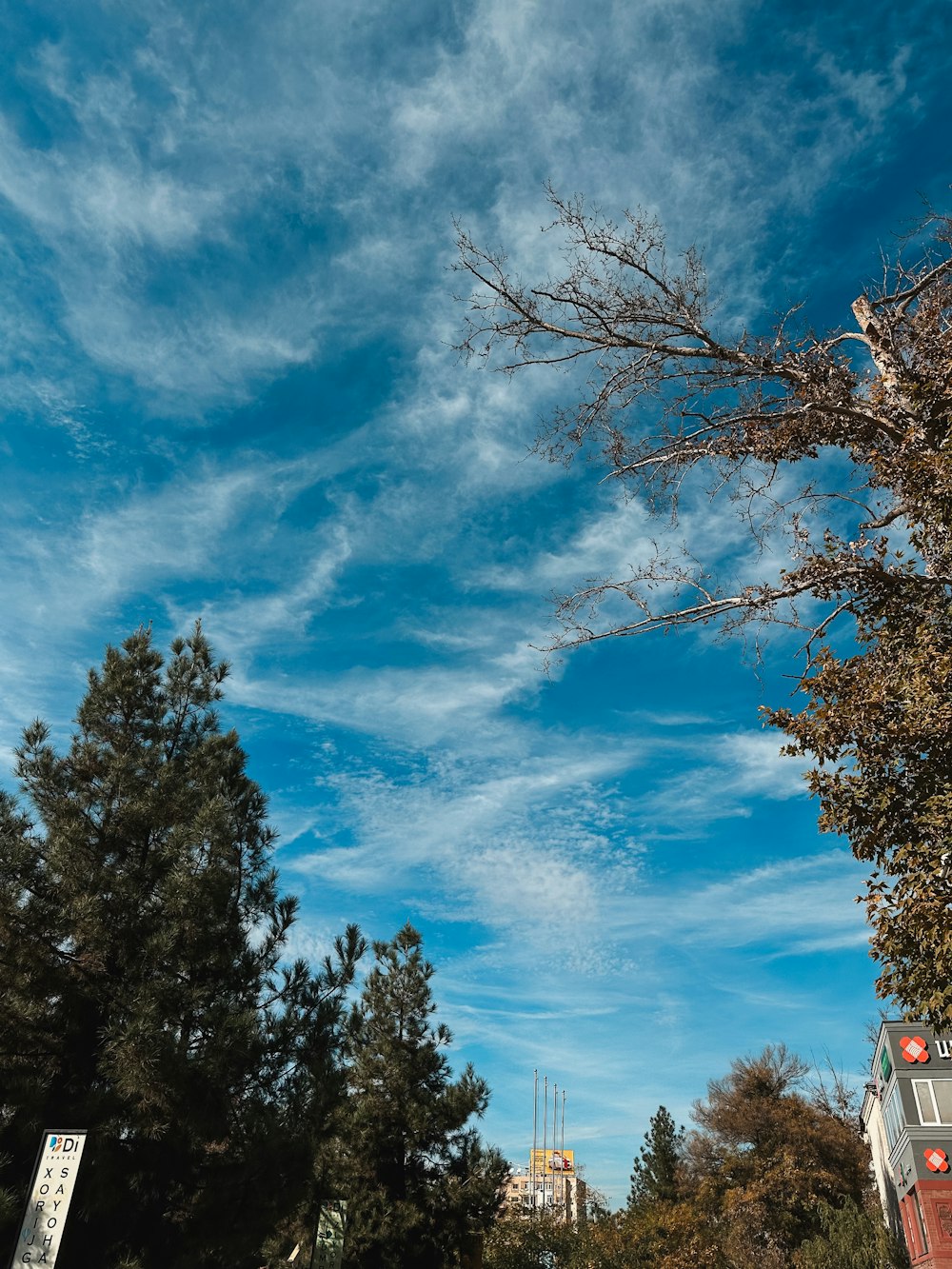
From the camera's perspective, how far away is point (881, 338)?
7.93 m

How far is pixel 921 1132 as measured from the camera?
2766cm

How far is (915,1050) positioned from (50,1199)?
29051mm

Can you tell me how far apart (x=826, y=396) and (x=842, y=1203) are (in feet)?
143

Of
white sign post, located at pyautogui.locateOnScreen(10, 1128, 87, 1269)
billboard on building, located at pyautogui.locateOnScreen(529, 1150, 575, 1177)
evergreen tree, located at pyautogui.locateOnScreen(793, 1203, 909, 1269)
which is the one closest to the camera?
white sign post, located at pyautogui.locateOnScreen(10, 1128, 87, 1269)

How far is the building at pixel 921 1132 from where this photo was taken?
26422 mm

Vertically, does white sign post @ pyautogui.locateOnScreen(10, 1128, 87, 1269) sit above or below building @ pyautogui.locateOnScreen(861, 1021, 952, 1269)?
below

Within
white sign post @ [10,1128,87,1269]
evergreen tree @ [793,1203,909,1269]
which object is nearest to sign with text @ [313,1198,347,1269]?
white sign post @ [10,1128,87,1269]

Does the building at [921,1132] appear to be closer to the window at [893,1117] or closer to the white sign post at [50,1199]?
the window at [893,1117]

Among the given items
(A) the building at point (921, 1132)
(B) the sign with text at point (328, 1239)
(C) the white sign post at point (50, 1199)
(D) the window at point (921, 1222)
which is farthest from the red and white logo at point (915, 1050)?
(C) the white sign post at point (50, 1199)

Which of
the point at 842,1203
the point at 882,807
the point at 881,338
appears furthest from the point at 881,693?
the point at 842,1203

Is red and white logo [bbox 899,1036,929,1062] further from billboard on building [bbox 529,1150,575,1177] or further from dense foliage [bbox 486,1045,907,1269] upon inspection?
billboard on building [bbox 529,1150,575,1177]

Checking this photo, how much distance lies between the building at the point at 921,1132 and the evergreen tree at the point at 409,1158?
13925mm

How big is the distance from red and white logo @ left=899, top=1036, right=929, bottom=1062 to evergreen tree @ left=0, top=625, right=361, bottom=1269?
25.1m

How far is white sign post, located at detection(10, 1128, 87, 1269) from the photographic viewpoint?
760 centimetres
